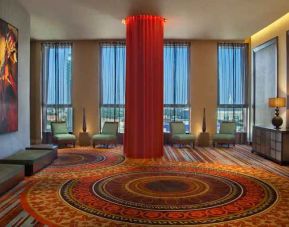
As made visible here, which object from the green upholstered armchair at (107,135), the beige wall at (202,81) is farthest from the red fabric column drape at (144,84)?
the beige wall at (202,81)

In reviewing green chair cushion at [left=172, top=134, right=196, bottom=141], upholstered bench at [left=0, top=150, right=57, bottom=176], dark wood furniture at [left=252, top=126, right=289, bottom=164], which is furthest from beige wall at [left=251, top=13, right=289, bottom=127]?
upholstered bench at [left=0, top=150, right=57, bottom=176]

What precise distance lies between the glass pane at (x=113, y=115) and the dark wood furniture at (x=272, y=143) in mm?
4903

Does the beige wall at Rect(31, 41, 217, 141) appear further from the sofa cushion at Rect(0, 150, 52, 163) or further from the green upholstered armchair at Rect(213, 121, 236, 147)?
the sofa cushion at Rect(0, 150, 52, 163)

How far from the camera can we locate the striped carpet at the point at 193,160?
4.20m

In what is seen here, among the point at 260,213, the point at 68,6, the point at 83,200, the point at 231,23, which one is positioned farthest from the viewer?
the point at 231,23

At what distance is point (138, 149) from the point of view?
8.91 m

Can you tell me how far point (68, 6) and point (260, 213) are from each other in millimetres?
6604

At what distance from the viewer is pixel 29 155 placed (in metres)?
7.14

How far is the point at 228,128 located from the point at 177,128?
6.27 ft

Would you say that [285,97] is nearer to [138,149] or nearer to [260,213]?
[138,149]

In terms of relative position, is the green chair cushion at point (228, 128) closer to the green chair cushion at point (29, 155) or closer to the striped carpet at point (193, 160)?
the striped carpet at point (193, 160)

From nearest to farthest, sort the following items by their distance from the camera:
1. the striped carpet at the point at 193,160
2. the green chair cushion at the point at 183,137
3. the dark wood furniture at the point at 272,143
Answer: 1. the striped carpet at the point at 193,160
2. the dark wood furniture at the point at 272,143
3. the green chair cushion at the point at 183,137

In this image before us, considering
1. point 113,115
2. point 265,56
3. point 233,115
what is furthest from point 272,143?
point 113,115

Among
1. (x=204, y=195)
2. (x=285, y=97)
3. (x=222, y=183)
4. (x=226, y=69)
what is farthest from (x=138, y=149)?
(x=226, y=69)
